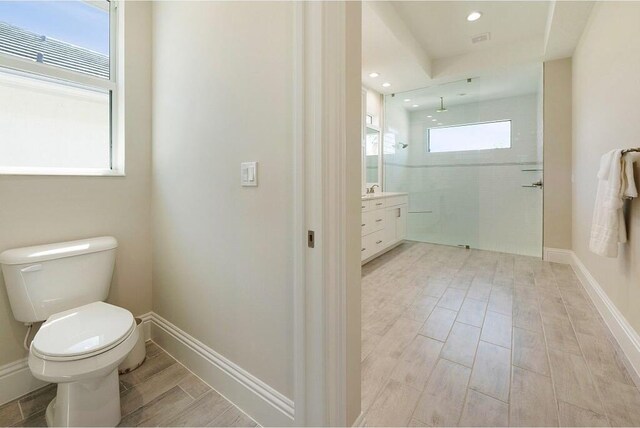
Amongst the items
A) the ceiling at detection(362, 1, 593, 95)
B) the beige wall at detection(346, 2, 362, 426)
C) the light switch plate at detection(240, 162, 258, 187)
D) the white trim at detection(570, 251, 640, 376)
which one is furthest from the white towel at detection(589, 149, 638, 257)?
the light switch plate at detection(240, 162, 258, 187)

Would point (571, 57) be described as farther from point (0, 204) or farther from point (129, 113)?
point (0, 204)

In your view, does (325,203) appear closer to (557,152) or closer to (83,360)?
(83,360)

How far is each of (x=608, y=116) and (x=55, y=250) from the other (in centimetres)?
358

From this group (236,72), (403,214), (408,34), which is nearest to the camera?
(236,72)

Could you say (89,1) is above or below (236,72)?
above

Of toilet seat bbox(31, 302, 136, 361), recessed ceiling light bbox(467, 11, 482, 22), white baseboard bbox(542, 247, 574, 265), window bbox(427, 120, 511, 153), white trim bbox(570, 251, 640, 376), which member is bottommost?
white trim bbox(570, 251, 640, 376)

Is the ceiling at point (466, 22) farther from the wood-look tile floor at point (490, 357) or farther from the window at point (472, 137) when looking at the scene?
the wood-look tile floor at point (490, 357)

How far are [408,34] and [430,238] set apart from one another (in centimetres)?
294

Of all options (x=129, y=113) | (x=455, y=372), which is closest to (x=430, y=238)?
(x=455, y=372)

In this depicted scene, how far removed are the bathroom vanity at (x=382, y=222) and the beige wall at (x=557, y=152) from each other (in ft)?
5.81

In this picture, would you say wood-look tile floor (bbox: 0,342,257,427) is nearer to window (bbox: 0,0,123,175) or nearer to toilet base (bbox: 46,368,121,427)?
toilet base (bbox: 46,368,121,427)

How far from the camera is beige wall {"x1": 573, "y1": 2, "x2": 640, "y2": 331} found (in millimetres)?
1623

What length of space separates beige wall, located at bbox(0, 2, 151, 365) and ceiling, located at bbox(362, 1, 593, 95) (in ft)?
6.07

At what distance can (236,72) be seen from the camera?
3.98ft
